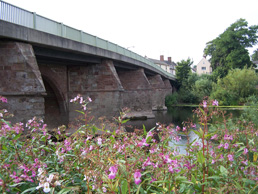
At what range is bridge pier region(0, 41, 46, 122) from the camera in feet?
30.3

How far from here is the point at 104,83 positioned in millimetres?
17141

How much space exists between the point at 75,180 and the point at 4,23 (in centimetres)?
752

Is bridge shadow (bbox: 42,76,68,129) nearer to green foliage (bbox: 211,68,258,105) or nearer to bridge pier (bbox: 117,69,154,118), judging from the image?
bridge pier (bbox: 117,69,154,118)

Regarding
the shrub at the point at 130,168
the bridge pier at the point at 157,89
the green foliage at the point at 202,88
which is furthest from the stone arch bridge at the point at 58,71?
the green foliage at the point at 202,88

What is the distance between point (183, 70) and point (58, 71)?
35152mm

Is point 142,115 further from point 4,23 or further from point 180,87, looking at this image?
point 180,87

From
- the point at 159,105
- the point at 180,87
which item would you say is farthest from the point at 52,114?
the point at 180,87

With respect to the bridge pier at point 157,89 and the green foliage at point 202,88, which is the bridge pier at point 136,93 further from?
the green foliage at point 202,88

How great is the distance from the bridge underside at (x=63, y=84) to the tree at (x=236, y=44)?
62.0 ft

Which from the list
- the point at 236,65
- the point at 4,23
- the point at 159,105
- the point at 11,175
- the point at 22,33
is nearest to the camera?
the point at 11,175

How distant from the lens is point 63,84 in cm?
1702

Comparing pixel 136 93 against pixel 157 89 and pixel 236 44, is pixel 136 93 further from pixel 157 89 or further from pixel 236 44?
pixel 236 44

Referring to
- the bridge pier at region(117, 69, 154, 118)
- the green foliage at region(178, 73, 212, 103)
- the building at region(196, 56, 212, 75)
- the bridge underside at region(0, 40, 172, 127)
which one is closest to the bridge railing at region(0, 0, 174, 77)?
the bridge underside at region(0, 40, 172, 127)

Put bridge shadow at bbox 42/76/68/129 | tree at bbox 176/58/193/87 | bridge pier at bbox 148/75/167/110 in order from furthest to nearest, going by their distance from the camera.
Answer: tree at bbox 176/58/193/87 < bridge pier at bbox 148/75/167/110 < bridge shadow at bbox 42/76/68/129
